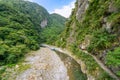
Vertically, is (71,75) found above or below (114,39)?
below

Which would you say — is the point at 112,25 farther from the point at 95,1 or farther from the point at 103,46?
the point at 95,1

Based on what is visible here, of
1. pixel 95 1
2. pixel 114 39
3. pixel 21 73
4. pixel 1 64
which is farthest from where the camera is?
pixel 95 1

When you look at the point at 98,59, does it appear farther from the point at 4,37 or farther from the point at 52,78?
the point at 4,37

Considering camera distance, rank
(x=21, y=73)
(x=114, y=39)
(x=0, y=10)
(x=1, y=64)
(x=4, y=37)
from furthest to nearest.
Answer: (x=0, y=10) → (x=4, y=37) → (x=1, y=64) → (x=21, y=73) → (x=114, y=39)

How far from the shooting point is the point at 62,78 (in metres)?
30.1

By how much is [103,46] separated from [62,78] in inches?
363

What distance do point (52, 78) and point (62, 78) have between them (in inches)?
73.2

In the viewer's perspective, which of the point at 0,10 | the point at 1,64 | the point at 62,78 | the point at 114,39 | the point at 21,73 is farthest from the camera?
the point at 0,10

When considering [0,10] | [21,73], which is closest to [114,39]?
[21,73]

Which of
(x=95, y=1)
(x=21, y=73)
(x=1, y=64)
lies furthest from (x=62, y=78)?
(x=95, y=1)

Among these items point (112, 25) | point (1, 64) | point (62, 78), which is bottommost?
point (1, 64)

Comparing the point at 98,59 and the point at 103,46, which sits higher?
the point at 103,46

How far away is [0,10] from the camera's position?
10000 cm

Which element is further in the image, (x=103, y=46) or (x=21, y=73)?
(x=21, y=73)
